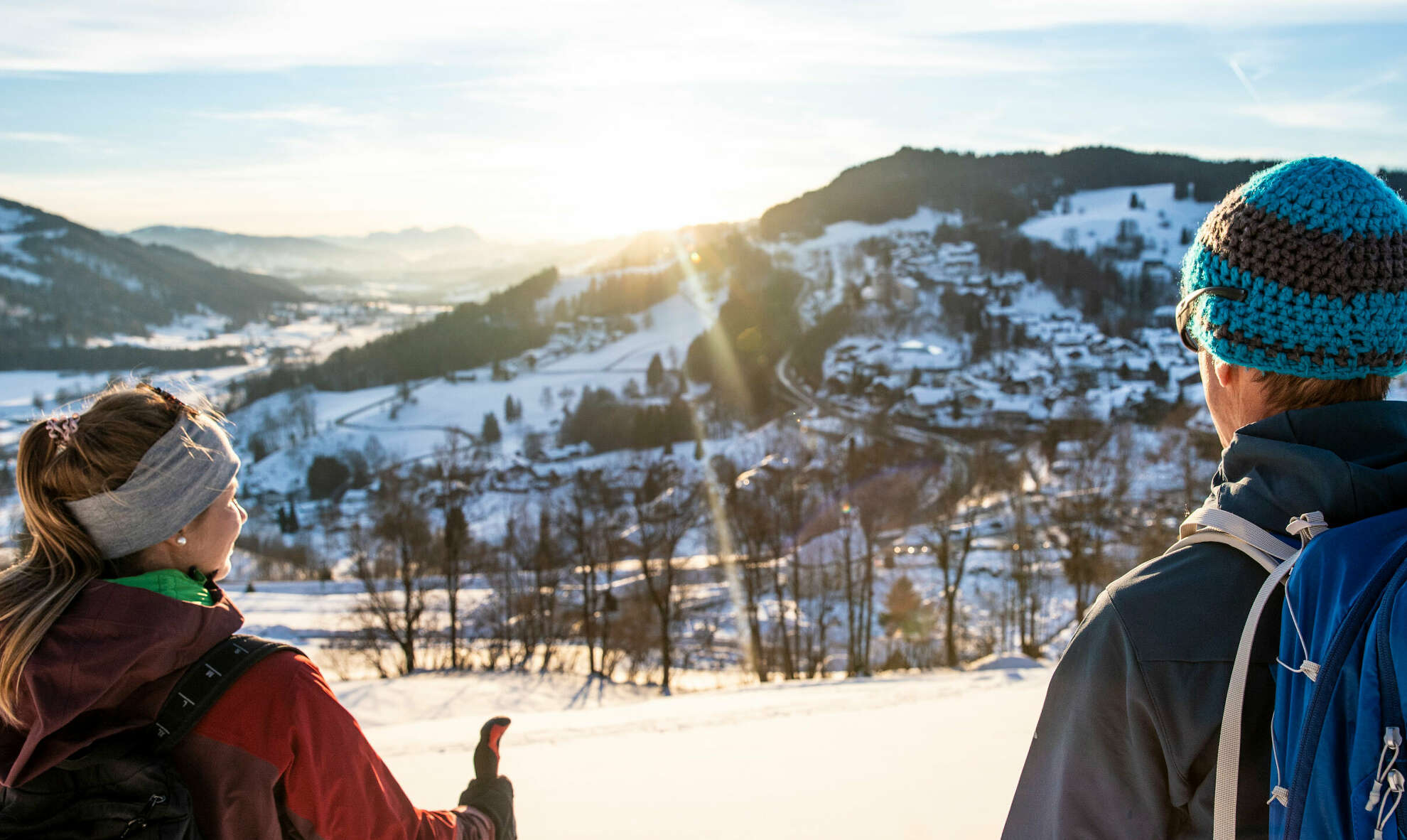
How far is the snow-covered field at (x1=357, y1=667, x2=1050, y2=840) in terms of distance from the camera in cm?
523

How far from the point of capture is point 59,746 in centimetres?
183

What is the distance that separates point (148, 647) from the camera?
75.4 inches

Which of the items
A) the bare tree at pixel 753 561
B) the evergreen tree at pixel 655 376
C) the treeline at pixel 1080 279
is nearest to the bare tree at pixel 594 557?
the bare tree at pixel 753 561

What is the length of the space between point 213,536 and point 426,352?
483 ft

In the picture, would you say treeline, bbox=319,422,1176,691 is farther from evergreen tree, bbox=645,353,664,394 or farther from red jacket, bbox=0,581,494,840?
evergreen tree, bbox=645,353,664,394

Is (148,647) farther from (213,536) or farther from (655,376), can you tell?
(655,376)

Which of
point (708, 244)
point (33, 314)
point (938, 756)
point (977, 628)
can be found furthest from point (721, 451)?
point (33, 314)

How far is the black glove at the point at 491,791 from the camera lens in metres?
2.90

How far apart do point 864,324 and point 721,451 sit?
55687 mm

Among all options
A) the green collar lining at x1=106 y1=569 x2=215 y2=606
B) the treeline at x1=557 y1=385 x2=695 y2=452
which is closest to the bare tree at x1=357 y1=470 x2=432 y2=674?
the green collar lining at x1=106 y1=569 x2=215 y2=606

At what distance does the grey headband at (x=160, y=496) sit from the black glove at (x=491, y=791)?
4.41 ft

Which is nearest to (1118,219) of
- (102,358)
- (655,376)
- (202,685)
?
(655,376)

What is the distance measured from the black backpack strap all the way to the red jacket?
0.02 m

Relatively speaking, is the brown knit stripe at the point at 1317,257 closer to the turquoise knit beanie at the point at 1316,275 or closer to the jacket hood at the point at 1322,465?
the turquoise knit beanie at the point at 1316,275
